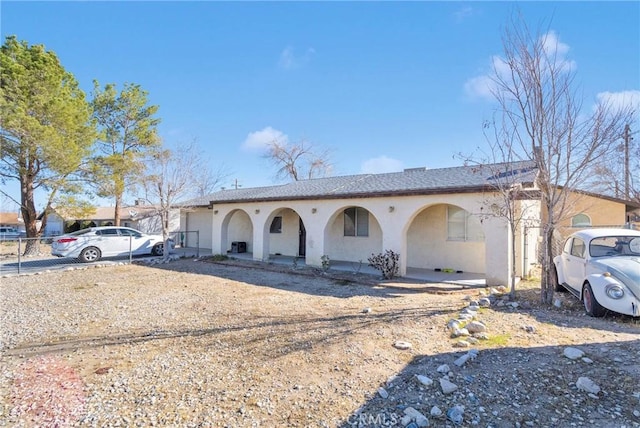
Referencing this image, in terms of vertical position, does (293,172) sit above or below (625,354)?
above

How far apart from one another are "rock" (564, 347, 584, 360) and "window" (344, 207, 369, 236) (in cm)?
897

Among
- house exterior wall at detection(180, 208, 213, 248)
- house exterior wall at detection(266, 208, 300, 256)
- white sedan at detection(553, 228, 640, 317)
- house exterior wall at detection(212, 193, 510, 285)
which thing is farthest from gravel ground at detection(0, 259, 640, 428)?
house exterior wall at detection(180, 208, 213, 248)

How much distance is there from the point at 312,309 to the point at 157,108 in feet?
76.0

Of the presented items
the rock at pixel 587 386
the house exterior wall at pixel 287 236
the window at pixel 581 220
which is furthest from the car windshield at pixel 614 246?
the house exterior wall at pixel 287 236

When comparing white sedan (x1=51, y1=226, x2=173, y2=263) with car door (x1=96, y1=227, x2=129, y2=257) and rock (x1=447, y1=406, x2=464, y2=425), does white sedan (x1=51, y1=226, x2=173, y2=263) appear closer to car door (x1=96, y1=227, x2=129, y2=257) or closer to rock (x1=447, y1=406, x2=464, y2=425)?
car door (x1=96, y1=227, x2=129, y2=257)

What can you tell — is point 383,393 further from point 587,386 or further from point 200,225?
point 200,225

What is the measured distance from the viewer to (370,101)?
15.5 m

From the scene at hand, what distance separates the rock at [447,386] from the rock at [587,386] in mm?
1321

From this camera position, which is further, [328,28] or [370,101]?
[370,101]

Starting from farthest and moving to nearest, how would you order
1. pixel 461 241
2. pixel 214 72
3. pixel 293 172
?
pixel 293 172, pixel 214 72, pixel 461 241

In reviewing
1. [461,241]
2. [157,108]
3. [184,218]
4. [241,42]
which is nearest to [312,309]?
[461,241]

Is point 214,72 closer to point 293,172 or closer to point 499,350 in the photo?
point 499,350

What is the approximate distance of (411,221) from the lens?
1066 cm

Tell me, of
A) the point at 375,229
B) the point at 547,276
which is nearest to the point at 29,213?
the point at 375,229
